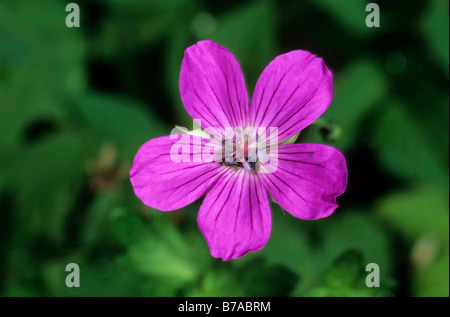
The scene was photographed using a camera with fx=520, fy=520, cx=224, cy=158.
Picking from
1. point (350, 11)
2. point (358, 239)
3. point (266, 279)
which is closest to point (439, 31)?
point (350, 11)

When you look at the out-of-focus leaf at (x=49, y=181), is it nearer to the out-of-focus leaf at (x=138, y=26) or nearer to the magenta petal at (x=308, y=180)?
the out-of-focus leaf at (x=138, y=26)

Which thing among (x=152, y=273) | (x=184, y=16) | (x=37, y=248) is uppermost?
(x=184, y=16)

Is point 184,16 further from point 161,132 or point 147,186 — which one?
point 147,186

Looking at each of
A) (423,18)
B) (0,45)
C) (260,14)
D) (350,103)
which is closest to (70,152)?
(0,45)

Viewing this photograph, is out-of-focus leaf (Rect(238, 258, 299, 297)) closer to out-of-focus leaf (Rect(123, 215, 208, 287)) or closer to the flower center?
out-of-focus leaf (Rect(123, 215, 208, 287))

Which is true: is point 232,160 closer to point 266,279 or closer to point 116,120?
point 266,279
